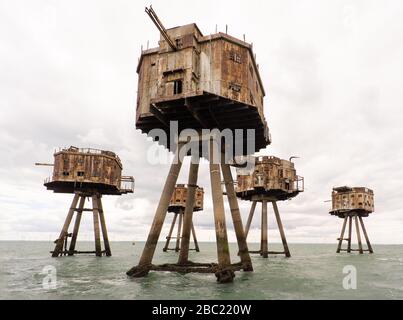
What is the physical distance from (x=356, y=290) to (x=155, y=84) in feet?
38.1

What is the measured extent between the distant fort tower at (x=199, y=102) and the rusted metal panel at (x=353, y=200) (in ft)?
84.3

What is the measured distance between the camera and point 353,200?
119 feet

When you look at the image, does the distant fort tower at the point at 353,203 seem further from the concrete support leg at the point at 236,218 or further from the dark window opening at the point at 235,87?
the dark window opening at the point at 235,87

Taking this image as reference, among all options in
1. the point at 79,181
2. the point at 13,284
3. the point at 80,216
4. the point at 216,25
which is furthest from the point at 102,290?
the point at 80,216

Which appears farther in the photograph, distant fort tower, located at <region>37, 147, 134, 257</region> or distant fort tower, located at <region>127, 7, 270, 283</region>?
distant fort tower, located at <region>37, 147, 134, 257</region>

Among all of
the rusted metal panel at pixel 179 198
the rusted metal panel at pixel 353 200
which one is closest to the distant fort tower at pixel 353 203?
the rusted metal panel at pixel 353 200

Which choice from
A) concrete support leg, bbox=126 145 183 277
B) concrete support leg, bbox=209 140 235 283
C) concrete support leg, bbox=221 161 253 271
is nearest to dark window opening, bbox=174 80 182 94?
concrete support leg, bbox=209 140 235 283

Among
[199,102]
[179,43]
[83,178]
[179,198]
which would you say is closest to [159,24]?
[179,43]

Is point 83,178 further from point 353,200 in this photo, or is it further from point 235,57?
point 353,200

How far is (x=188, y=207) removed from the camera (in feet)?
49.9

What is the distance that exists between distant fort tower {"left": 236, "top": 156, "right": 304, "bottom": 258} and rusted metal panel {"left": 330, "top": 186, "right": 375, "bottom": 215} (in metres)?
11.2

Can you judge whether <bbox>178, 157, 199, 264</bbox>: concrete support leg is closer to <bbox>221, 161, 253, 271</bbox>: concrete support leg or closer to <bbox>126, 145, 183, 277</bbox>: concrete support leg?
<bbox>221, 161, 253, 271</bbox>: concrete support leg

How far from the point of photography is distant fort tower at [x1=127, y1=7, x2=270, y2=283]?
1251cm
